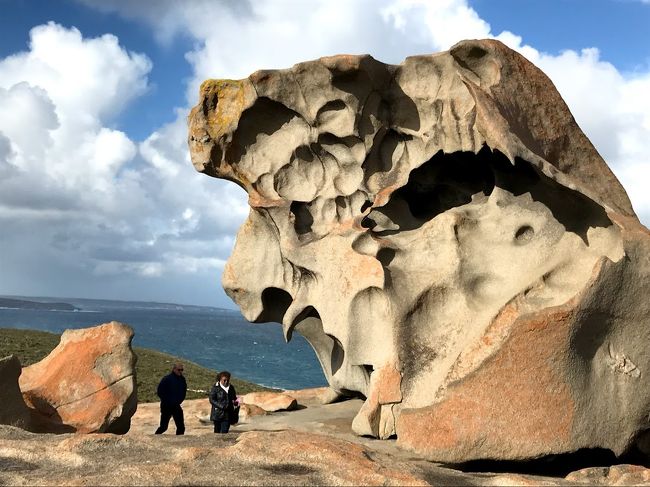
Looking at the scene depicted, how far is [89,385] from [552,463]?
778cm

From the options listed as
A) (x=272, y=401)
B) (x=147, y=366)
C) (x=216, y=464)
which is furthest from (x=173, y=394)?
(x=147, y=366)

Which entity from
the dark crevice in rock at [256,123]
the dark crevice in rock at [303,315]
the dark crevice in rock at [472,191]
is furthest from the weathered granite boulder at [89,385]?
the dark crevice in rock at [472,191]

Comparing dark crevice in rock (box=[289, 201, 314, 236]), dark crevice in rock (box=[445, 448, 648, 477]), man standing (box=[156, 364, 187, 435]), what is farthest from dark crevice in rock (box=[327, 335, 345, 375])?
dark crevice in rock (box=[445, 448, 648, 477])

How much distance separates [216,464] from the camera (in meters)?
5.86

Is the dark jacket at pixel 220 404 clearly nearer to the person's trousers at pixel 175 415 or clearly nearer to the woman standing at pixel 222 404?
the woman standing at pixel 222 404

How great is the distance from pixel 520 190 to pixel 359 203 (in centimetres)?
306

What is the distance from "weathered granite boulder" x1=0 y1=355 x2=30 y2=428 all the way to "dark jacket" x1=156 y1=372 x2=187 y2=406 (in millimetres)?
2141

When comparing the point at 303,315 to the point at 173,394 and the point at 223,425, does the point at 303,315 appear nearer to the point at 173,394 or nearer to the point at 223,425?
the point at 223,425

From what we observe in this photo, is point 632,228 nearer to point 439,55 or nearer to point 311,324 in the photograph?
point 439,55

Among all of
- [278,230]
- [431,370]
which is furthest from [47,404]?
[431,370]

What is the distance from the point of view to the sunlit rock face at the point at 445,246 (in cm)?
860

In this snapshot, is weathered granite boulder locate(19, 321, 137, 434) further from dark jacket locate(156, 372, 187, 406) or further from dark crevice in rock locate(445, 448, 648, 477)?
dark crevice in rock locate(445, 448, 648, 477)

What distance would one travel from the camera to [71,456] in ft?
20.5

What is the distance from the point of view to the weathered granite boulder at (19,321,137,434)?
1147cm
